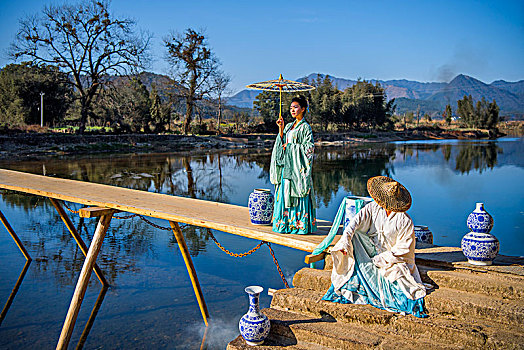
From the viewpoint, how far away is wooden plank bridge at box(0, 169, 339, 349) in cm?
455

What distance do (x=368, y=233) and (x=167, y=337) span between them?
279cm

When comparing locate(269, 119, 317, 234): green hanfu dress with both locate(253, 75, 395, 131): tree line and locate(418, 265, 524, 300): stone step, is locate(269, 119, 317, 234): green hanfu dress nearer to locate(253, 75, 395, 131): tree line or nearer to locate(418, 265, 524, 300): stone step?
locate(418, 265, 524, 300): stone step

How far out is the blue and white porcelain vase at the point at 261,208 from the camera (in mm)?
4816

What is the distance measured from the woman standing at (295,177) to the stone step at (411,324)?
82 cm

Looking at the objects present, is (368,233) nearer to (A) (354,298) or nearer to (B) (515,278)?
(A) (354,298)

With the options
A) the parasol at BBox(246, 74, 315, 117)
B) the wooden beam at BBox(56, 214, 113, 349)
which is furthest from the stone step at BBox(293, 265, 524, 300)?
the wooden beam at BBox(56, 214, 113, 349)

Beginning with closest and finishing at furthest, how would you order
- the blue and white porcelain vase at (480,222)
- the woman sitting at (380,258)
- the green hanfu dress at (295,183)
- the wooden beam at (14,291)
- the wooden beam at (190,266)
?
the woman sitting at (380,258)
the blue and white porcelain vase at (480,222)
the green hanfu dress at (295,183)
the wooden beam at (190,266)
the wooden beam at (14,291)

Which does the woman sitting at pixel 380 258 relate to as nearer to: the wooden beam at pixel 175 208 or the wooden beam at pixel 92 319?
the wooden beam at pixel 175 208

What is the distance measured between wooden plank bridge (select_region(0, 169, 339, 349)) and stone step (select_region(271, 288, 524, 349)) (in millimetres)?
532

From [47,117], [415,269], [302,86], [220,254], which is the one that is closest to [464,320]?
Answer: [415,269]

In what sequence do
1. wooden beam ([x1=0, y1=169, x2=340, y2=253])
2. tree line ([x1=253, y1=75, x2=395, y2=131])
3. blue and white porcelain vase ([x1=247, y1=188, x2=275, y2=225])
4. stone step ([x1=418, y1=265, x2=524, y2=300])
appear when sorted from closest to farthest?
stone step ([x1=418, y1=265, x2=524, y2=300]) < wooden beam ([x1=0, y1=169, x2=340, y2=253]) < blue and white porcelain vase ([x1=247, y1=188, x2=275, y2=225]) < tree line ([x1=253, y1=75, x2=395, y2=131])

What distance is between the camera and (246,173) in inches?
766

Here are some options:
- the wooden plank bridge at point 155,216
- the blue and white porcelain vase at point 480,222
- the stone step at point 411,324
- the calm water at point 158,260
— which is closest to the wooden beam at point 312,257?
the wooden plank bridge at point 155,216

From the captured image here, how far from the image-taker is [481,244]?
379cm
